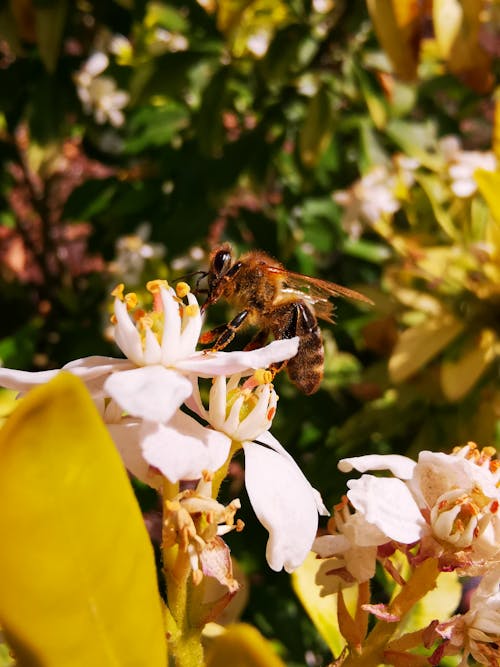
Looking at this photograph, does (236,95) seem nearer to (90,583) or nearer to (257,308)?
(257,308)

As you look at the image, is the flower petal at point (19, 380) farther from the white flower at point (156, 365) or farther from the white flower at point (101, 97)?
the white flower at point (101, 97)

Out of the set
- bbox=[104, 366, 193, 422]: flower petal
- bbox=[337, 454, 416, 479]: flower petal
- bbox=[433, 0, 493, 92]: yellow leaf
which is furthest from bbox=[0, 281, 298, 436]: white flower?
bbox=[433, 0, 493, 92]: yellow leaf

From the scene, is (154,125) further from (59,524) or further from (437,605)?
(59,524)

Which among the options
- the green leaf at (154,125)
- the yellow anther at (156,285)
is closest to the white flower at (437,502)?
the yellow anther at (156,285)

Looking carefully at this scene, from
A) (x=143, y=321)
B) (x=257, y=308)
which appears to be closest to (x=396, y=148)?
(x=257, y=308)

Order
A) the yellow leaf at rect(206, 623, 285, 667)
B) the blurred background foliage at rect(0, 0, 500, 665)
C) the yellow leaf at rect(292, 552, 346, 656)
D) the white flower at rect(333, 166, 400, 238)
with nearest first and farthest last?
the yellow leaf at rect(206, 623, 285, 667) < the yellow leaf at rect(292, 552, 346, 656) < the blurred background foliage at rect(0, 0, 500, 665) < the white flower at rect(333, 166, 400, 238)

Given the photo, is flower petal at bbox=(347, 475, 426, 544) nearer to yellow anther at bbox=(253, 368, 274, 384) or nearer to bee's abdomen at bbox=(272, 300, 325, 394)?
yellow anther at bbox=(253, 368, 274, 384)
